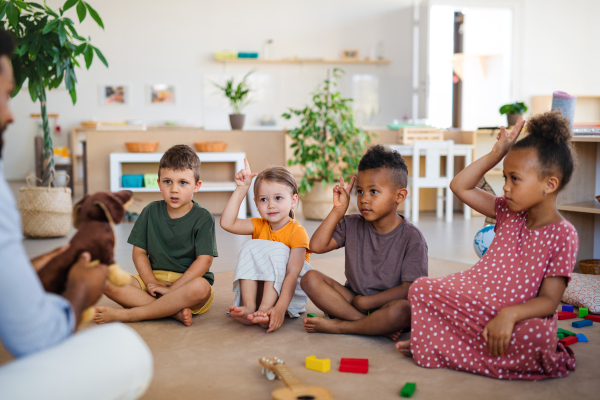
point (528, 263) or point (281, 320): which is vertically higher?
point (528, 263)

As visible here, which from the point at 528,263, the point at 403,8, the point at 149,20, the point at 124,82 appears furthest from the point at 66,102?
the point at 528,263

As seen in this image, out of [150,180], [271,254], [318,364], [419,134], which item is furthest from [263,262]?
[419,134]

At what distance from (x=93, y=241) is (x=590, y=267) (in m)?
2.29

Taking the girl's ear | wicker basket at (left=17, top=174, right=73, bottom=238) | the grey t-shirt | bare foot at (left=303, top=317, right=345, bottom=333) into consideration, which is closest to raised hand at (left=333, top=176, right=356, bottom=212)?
the grey t-shirt

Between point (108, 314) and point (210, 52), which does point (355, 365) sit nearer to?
point (108, 314)

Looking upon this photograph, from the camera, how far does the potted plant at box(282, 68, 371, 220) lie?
4602 millimetres

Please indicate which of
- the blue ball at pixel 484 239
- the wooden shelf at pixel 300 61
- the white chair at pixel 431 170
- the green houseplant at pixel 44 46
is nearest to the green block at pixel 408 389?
the blue ball at pixel 484 239

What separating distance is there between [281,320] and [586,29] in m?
6.89

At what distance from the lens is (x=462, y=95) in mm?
6934

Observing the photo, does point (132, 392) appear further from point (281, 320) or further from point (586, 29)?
point (586, 29)

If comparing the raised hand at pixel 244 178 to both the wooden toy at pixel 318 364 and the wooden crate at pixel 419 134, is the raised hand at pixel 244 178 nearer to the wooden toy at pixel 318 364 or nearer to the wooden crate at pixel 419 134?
the wooden toy at pixel 318 364

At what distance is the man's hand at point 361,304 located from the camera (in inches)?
73.1

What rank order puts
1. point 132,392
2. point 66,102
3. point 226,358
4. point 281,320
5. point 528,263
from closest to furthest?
point 132,392 → point 528,263 → point 226,358 → point 281,320 → point 66,102

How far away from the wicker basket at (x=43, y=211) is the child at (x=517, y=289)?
298 centimetres
